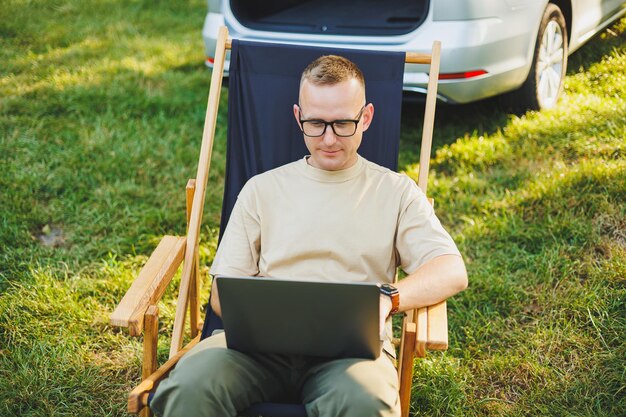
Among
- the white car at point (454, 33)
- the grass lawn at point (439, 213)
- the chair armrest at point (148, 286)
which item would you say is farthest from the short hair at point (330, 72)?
the white car at point (454, 33)

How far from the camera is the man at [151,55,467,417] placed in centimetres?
237

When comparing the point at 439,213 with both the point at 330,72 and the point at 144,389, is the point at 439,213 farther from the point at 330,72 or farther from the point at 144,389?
the point at 144,389

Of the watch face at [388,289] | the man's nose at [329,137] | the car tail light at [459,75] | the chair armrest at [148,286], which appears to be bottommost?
the chair armrest at [148,286]

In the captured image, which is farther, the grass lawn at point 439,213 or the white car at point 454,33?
the white car at point 454,33

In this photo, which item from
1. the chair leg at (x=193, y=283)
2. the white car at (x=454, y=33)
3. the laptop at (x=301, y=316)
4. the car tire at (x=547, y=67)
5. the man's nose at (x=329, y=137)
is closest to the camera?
the laptop at (x=301, y=316)

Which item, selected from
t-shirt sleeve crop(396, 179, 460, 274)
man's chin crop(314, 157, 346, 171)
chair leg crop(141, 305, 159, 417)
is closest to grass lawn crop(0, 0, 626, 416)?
chair leg crop(141, 305, 159, 417)

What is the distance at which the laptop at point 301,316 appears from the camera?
214 cm

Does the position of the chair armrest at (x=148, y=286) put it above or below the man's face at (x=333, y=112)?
below

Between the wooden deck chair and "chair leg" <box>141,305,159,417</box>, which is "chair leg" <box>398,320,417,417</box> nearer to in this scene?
the wooden deck chair

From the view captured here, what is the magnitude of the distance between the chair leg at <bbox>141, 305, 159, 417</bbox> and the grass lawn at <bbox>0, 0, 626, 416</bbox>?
0.63m

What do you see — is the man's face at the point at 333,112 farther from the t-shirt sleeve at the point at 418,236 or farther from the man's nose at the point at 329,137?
the t-shirt sleeve at the point at 418,236

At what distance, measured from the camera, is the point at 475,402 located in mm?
3025

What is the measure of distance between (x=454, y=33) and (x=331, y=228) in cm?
209

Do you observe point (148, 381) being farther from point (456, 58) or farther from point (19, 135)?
point (19, 135)
